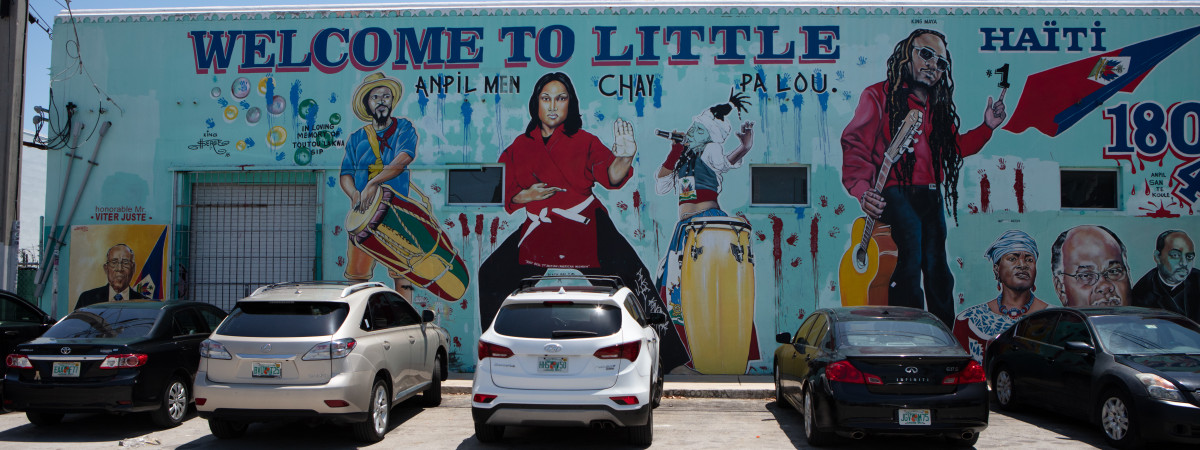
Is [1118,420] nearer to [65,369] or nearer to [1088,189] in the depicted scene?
[1088,189]

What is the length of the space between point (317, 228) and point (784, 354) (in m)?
8.34

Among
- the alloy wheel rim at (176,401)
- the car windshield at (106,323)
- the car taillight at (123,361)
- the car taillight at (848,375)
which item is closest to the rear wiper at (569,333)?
the car taillight at (848,375)

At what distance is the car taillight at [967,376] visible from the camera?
7926 millimetres

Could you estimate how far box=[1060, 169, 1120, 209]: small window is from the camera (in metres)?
13.9

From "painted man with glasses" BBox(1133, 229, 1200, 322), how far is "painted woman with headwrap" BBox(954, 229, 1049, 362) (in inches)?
66.1

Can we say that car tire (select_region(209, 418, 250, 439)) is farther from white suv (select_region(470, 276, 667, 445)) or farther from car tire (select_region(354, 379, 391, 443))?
white suv (select_region(470, 276, 667, 445))

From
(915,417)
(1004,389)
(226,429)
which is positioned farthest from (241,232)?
(1004,389)

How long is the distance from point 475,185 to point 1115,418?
994cm

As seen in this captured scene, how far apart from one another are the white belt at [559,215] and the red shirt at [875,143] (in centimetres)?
438

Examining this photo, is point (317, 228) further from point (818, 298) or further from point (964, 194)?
point (964, 194)

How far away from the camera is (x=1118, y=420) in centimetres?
837

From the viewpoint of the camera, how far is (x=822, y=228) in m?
13.7

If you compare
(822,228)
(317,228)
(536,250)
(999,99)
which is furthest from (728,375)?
(317,228)

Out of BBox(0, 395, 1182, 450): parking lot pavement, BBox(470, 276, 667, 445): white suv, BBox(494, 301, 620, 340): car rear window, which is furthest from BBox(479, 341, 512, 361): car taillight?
BBox(0, 395, 1182, 450): parking lot pavement
